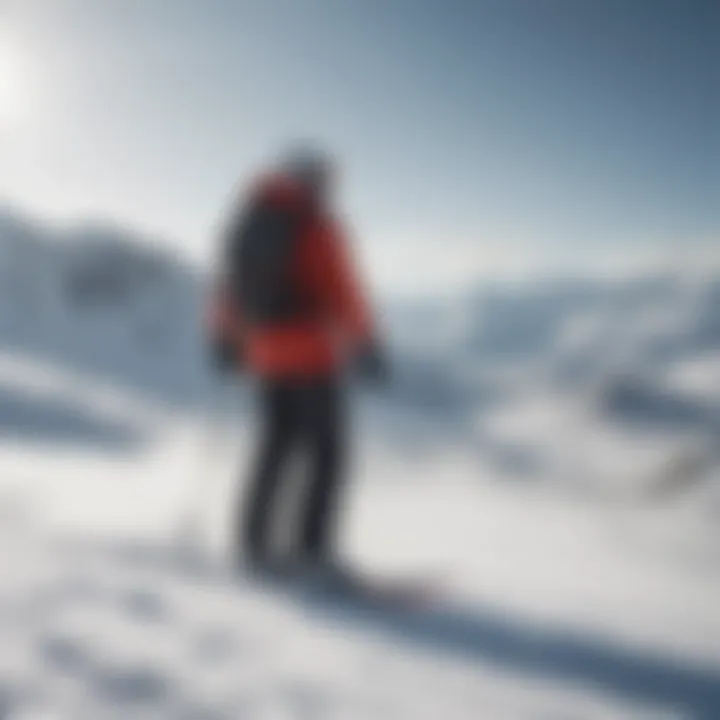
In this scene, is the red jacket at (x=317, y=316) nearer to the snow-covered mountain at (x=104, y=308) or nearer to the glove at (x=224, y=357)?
the glove at (x=224, y=357)

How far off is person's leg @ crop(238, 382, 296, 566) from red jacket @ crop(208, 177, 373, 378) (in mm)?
114

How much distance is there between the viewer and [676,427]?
405 inches

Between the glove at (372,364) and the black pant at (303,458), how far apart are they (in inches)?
5.2

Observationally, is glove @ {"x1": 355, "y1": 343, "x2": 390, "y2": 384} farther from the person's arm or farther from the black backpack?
the black backpack

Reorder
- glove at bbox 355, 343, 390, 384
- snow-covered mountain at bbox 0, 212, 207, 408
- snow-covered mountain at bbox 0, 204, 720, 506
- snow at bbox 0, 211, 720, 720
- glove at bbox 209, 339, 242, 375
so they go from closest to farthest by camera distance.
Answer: snow at bbox 0, 211, 720, 720 → glove at bbox 355, 343, 390, 384 → glove at bbox 209, 339, 242, 375 → snow-covered mountain at bbox 0, 204, 720, 506 → snow-covered mountain at bbox 0, 212, 207, 408

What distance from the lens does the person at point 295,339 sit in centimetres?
255

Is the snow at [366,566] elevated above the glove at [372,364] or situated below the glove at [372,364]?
below

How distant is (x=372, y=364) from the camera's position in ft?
8.72

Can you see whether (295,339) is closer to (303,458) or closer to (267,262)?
(267,262)

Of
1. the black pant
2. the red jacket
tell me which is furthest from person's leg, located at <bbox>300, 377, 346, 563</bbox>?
the red jacket

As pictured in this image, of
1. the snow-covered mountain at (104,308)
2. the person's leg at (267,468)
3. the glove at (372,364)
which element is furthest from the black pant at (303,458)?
the snow-covered mountain at (104,308)

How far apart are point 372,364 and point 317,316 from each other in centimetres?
27

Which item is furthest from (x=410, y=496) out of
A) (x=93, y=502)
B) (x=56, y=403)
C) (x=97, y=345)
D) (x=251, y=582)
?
(x=97, y=345)

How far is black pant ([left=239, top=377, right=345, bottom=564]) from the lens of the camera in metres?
2.72
